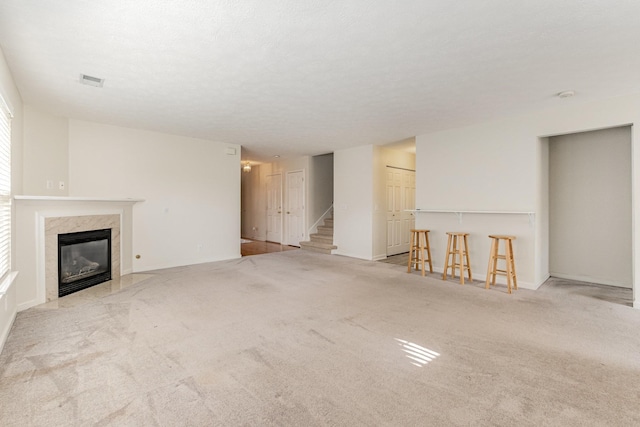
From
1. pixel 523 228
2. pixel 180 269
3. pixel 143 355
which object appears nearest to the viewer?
pixel 143 355

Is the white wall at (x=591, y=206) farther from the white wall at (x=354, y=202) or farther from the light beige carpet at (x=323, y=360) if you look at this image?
the white wall at (x=354, y=202)

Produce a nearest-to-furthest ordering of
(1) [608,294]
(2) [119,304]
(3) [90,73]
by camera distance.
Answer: (3) [90,73], (2) [119,304], (1) [608,294]

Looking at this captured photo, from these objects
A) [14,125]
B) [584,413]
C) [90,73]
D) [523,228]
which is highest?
[90,73]

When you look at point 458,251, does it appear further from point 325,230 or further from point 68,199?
point 68,199

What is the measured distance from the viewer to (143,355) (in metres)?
2.38

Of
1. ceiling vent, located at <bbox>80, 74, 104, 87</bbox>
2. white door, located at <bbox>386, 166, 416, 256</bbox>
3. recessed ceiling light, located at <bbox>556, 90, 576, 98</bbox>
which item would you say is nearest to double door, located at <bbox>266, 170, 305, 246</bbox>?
white door, located at <bbox>386, 166, 416, 256</bbox>

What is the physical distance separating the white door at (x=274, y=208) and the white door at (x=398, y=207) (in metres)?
3.53

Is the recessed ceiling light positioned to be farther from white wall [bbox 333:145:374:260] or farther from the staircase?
the staircase

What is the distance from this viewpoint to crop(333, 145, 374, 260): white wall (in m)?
6.66

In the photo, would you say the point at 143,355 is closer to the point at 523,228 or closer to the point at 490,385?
the point at 490,385

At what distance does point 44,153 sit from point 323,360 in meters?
4.98

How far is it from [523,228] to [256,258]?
5059 mm

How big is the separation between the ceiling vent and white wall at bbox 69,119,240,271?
1942 millimetres

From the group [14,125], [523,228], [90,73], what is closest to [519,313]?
[523,228]
